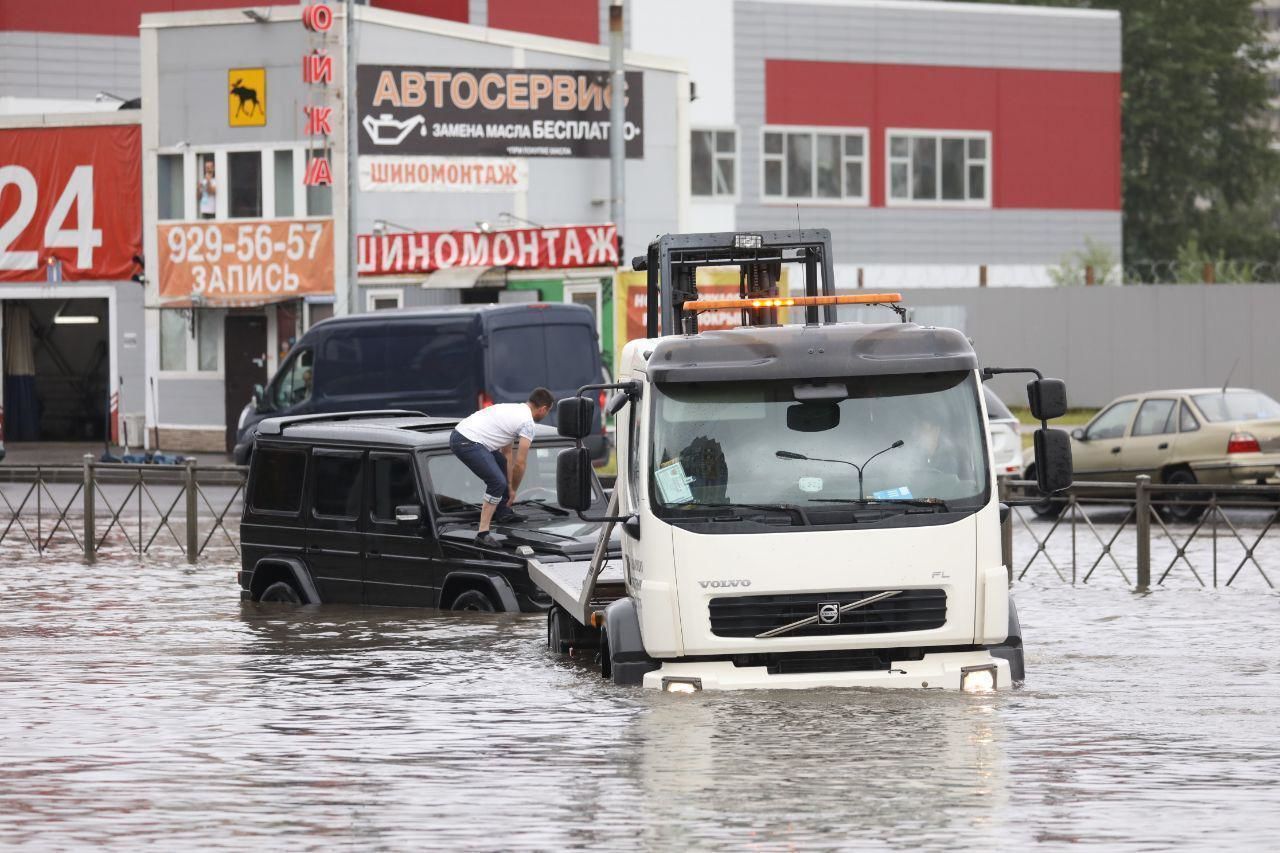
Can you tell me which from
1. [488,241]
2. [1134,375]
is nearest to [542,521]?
[488,241]

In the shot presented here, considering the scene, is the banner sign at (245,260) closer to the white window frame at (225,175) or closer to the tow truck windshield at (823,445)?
the white window frame at (225,175)

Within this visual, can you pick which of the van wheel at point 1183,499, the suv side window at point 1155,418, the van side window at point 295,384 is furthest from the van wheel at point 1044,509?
the van side window at point 295,384

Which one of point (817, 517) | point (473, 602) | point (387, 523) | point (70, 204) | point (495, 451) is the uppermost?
point (70, 204)

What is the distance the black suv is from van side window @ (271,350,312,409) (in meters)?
11.2

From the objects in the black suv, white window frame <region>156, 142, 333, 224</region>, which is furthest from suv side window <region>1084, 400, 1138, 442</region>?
white window frame <region>156, 142, 333, 224</region>

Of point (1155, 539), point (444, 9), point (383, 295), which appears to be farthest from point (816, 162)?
point (1155, 539)

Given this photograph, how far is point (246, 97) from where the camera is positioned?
4006 cm

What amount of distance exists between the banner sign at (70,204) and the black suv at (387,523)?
25.3m

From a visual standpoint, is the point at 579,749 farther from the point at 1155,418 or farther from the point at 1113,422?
the point at 1113,422

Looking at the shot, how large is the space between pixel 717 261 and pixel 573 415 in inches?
212

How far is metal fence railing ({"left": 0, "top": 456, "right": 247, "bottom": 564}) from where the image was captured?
2197 centimetres

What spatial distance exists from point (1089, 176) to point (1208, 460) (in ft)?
107

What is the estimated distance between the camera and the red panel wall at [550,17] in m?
51.3

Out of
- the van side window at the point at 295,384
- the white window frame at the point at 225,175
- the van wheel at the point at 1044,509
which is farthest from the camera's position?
the white window frame at the point at 225,175
